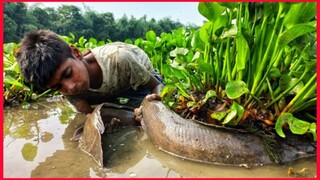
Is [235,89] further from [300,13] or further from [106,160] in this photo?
[106,160]

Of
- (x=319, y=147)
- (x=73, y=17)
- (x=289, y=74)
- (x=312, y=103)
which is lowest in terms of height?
(x=73, y=17)

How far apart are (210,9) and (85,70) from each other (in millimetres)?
1094

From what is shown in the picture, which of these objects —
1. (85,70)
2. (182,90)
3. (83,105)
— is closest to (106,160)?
(182,90)

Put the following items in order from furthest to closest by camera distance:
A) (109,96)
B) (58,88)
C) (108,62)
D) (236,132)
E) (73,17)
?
(73,17)
(109,96)
(108,62)
(58,88)
(236,132)

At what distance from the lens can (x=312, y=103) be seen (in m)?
1.70

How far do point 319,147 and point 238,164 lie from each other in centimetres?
40

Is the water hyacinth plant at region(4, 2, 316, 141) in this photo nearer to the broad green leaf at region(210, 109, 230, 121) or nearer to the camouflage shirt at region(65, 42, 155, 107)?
the broad green leaf at region(210, 109, 230, 121)

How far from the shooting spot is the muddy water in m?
1.54

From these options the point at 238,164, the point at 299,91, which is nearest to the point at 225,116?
the point at 238,164

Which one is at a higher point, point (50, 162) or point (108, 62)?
point (108, 62)

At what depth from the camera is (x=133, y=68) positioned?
2.62m

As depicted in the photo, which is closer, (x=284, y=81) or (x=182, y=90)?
(x=284, y=81)

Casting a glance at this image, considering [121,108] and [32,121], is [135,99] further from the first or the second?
[32,121]

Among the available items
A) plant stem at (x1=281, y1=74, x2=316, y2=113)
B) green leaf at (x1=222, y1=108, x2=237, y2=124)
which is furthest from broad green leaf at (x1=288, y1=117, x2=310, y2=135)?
green leaf at (x1=222, y1=108, x2=237, y2=124)
